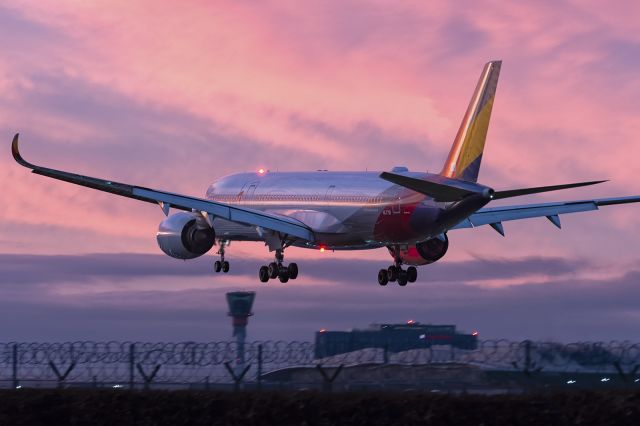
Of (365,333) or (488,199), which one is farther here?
(365,333)

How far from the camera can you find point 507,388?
35.0m

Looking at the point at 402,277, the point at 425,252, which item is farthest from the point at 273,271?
the point at 425,252

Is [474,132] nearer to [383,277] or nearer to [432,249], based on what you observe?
[432,249]

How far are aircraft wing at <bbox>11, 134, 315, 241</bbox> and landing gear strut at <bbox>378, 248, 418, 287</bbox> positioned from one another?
4.35m

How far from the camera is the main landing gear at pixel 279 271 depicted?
216ft

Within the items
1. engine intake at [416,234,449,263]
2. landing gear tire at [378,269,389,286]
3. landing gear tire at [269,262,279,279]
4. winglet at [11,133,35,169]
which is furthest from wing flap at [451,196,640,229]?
winglet at [11,133,35,169]

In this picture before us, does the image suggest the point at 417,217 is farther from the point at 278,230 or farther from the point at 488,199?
the point at 278,230

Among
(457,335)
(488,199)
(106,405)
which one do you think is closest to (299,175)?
(457,335)

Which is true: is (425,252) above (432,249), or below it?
below

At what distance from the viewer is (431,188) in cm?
5441

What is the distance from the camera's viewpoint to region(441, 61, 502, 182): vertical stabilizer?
57438 millimetres

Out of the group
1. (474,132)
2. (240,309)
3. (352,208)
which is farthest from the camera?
(240,309)

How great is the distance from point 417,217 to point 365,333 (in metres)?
14.3

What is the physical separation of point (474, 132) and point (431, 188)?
5370mm
